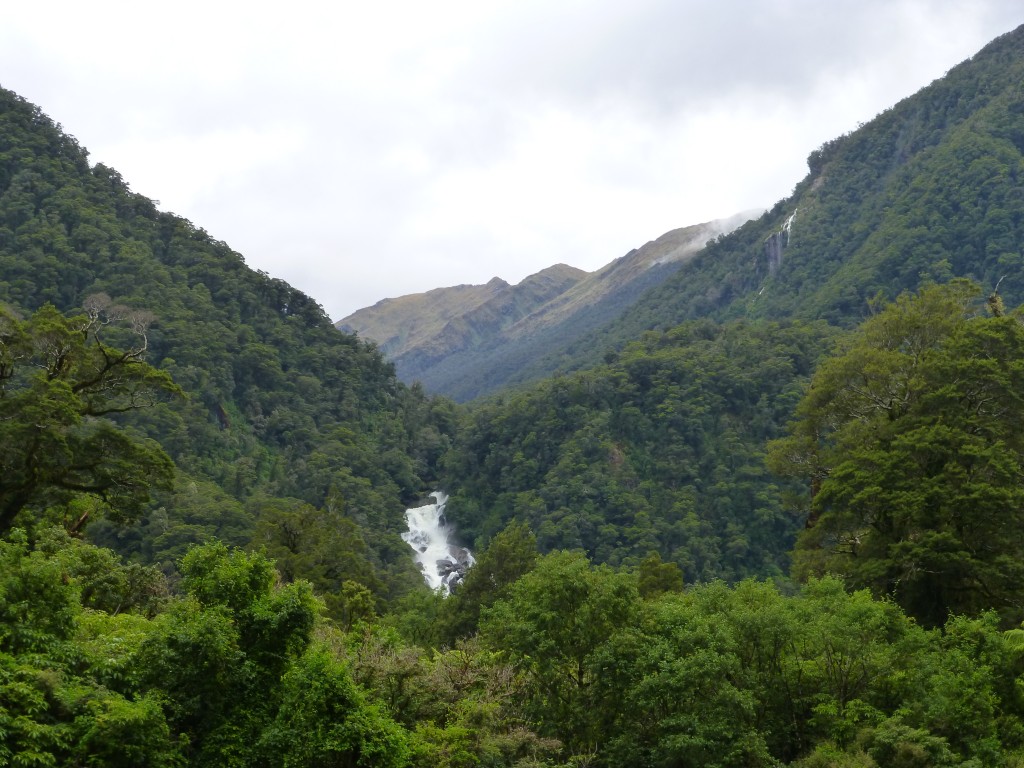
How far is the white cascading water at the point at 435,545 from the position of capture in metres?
75.8

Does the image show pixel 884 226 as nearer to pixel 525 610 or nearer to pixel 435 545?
pixel 435 545

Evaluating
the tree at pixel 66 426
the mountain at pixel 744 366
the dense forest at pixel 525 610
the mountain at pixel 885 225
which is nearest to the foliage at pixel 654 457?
the mountain at pixel 744 366

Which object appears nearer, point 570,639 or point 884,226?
point 570,639

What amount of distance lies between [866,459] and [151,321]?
217ft

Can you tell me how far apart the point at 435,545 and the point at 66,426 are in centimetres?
6234

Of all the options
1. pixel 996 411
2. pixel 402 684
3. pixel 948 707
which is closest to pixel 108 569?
pixel 402 684

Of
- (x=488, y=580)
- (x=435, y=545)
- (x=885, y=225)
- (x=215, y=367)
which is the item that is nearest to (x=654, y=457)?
(x=435, y=545)

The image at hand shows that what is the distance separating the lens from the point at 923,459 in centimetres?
2498

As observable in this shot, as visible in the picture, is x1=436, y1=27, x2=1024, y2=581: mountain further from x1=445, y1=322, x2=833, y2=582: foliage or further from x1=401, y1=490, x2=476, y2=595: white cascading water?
x1=401, y1=490, x2=476, y2=595: white cascading water

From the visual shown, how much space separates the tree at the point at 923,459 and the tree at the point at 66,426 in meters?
19.9

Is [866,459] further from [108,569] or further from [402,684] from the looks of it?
[108,569]

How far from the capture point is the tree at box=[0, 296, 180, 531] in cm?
2161

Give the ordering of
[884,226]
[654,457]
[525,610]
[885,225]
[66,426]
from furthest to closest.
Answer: [885,225]
[884,226]
[654,457]
[66,426]
[525,610]

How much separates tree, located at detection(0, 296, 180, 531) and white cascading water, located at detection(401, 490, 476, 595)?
5005 centimetres
